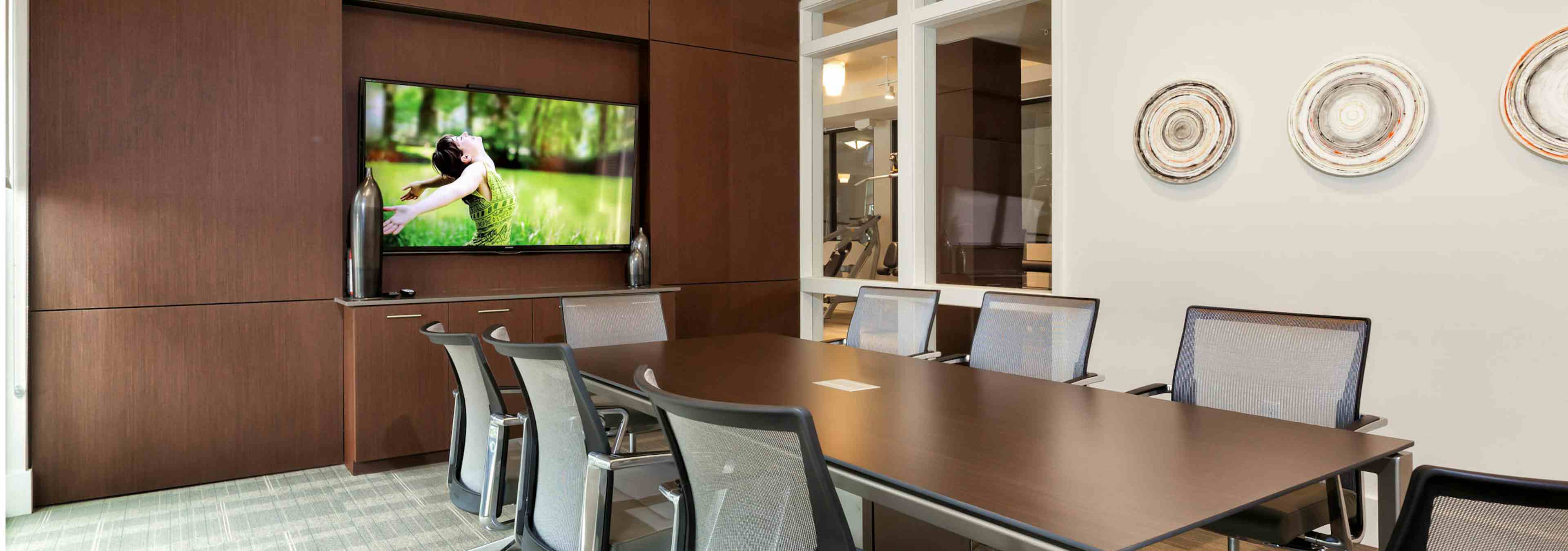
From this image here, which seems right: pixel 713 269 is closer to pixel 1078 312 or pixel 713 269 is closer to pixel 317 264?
pixel 317 264

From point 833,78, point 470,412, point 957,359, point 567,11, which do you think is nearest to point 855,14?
point 833,78

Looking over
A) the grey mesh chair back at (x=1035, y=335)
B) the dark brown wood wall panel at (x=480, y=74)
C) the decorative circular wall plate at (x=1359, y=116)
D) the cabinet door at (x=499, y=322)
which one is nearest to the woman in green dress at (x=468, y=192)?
the dark brown wood wall panel at (x=480, y=74)

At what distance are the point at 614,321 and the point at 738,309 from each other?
2.01 meters

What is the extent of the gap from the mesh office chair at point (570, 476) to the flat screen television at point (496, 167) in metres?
2.65

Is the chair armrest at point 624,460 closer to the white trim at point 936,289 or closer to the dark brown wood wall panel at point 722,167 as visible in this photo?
the white trim at point 936,289

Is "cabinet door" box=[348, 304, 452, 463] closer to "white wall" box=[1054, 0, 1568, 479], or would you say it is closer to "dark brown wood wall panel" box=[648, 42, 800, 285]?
"dark brown wood wall panel" box=[648, 42, 800, 285]

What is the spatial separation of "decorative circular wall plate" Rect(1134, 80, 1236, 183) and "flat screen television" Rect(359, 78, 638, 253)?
3.10 m

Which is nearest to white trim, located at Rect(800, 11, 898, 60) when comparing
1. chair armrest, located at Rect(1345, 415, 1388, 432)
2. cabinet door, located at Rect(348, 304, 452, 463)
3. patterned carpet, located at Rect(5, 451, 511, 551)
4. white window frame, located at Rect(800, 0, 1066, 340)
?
white window frame, located at Rect(800, 0, 1066, 340)

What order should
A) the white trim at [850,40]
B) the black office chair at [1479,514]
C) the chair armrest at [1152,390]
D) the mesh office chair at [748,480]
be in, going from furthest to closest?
the white trim at [850,40]
the chair armrest at [1152,390]
the mesh office chair at [748,480]
the black office chair at [1479,514]

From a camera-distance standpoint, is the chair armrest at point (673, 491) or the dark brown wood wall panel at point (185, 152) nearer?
the chair armrest at point (673, 491)

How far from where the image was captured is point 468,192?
5133 mm

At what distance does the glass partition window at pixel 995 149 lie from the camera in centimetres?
511

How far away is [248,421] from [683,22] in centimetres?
346

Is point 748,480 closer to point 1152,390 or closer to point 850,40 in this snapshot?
point 1152,390
